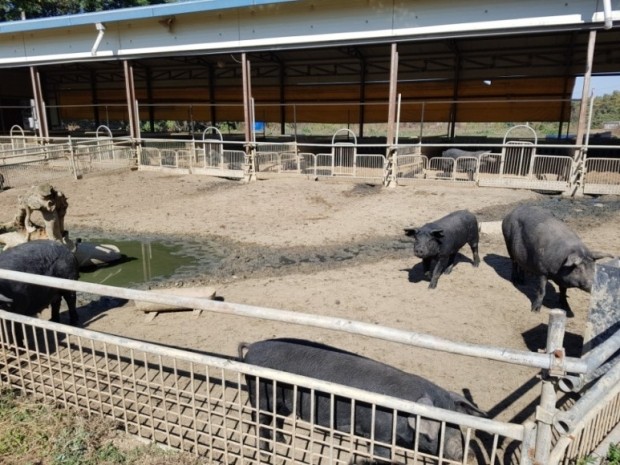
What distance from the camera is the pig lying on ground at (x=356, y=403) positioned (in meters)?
2.69

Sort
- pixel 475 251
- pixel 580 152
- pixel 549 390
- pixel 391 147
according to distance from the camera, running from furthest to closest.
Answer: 1. pixel 391 147
2. pixel 580 152
3. pixel 475 251
4. pixel 549 390

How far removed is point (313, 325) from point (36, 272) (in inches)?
166

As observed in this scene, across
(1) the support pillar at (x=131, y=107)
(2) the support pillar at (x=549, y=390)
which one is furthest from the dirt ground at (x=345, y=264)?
(1) the support pillar at (x=131, y=107)

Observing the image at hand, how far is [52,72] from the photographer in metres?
28.2

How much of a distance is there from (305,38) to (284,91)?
9.69 metres

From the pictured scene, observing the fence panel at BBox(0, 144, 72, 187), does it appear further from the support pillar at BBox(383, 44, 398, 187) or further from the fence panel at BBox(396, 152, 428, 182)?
the fence panel at BBox(396, 152, 428, 182)

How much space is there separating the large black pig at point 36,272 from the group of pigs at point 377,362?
0.03ft

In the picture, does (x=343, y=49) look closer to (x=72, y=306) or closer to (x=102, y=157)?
(x=102, y=157)

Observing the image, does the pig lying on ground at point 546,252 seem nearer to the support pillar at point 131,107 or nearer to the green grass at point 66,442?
the green grass at point 66,442

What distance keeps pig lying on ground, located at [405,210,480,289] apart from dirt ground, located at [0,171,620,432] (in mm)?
251

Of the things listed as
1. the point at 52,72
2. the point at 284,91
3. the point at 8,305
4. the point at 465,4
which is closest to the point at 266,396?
the point at 8,305

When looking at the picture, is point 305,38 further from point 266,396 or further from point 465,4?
point 266,396

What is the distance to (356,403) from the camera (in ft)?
9.75

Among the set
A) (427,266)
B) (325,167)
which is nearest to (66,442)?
(427,266)
